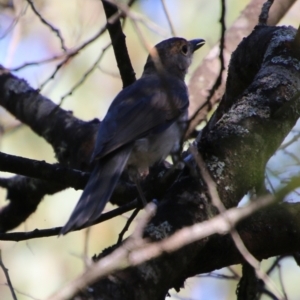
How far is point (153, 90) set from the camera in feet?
15.1

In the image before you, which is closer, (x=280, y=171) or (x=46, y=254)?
(x=280, y=171)

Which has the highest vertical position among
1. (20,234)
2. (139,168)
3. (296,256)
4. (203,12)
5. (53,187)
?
(203,12)

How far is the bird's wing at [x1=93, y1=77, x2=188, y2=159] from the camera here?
3877 mm

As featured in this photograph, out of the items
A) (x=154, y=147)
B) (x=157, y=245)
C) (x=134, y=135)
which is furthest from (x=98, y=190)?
(x=157, y=245)

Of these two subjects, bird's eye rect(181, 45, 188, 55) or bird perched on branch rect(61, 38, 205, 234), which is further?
bird's eye rect(181, 45, 188, 55)

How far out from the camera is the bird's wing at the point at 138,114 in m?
3.88

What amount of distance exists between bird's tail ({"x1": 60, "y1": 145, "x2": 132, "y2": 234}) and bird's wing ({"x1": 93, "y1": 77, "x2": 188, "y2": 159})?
8 cm

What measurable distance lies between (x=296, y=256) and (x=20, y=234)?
1528 millimetres

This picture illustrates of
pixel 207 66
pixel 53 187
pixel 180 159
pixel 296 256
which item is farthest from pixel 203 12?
pixel 180 159

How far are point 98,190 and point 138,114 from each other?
3.96 ft

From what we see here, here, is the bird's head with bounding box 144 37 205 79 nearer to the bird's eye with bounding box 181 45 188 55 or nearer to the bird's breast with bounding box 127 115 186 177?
the bird's eye with bounding box 181 45 188 55

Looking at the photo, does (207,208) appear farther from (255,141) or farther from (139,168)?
(139,168)

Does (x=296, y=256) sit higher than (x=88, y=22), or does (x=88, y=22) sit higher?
(x=88, y=22)

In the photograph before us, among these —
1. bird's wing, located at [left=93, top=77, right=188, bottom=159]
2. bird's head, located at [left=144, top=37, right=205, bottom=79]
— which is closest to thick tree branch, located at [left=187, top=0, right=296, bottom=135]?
bird's head, located at [left=144, top=37, right=205, bottom=79]
